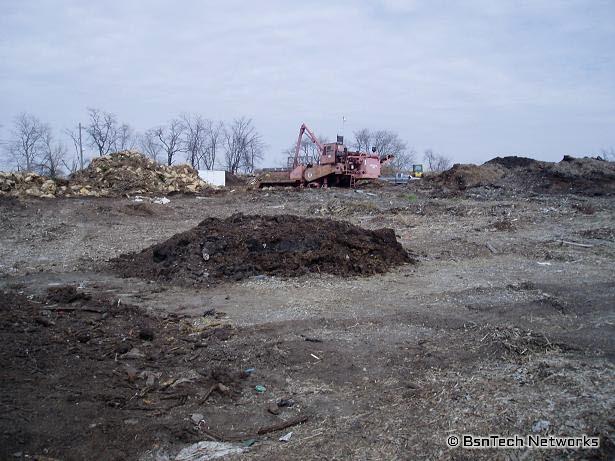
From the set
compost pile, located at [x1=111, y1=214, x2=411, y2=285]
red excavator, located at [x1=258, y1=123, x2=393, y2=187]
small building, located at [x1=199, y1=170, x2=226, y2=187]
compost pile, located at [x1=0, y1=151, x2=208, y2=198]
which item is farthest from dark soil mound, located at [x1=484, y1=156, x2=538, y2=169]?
compost pile, located at [x1=111, y1=214, x2=411, y2=285]

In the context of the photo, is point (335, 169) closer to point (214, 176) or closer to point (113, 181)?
point (113, 181)

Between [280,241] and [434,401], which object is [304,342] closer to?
[434,401]

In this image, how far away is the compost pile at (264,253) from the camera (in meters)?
9.65

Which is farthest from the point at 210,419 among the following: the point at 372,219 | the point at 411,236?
the point at 372,219

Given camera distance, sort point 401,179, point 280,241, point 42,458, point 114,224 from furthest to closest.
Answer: point 401,179, point 114,224, point 280,241, point 42,458

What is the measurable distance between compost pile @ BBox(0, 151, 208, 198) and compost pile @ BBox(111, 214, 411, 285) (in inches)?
600

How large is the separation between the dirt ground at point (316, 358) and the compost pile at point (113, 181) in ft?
45.7

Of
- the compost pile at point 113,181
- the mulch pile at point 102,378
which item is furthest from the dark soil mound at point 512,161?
the mulch pile at point 102,378

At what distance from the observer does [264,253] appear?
397 inches

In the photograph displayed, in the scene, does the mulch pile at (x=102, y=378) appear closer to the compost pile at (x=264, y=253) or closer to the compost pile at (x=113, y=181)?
the compost pile at (x=264, y=253)

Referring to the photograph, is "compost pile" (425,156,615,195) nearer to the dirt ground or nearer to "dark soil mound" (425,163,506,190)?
"dark soil mound" (425,163,506,190)

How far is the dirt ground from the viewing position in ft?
12.2

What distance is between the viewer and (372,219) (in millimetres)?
17844

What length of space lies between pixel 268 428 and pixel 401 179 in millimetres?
32345
